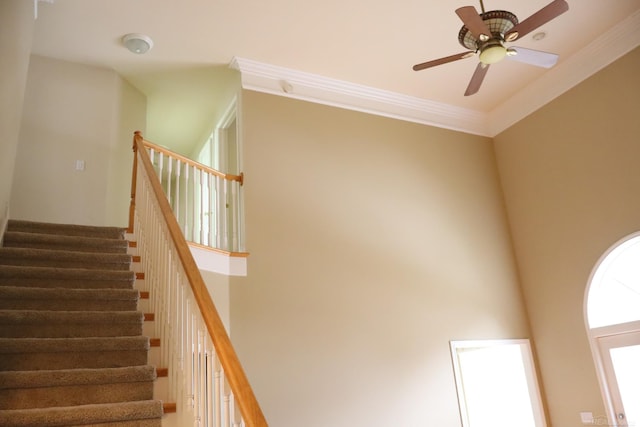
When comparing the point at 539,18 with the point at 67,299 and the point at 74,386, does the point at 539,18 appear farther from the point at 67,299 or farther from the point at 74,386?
the point at 67,299

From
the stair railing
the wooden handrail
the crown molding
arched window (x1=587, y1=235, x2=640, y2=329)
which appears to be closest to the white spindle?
the stair railing

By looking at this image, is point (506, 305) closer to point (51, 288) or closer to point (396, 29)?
point (396, 29)

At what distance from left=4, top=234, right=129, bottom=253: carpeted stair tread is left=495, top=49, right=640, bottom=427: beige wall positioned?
196 inches

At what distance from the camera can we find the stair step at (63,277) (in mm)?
3618

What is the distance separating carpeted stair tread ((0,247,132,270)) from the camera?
152 inches

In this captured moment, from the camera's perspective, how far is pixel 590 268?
18.7 feet

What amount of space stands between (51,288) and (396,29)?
4.24 metres

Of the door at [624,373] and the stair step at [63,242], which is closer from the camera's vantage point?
the stair step at [63,242]

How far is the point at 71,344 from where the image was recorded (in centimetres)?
303

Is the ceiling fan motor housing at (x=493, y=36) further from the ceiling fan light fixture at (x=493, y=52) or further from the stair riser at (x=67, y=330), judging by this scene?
the stair riser at (x=67, y=330)

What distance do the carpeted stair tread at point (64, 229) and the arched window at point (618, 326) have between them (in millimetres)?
A: 5174

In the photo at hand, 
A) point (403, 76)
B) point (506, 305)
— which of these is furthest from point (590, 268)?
point (403, 76)

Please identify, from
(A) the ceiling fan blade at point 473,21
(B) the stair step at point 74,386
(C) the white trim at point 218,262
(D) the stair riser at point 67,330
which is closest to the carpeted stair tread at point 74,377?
(B) the stair step at point 74,386

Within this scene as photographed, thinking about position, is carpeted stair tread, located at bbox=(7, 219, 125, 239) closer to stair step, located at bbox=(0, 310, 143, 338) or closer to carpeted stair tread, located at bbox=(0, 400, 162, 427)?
stair step, located at bbox=(0, 310, 143, 338)
